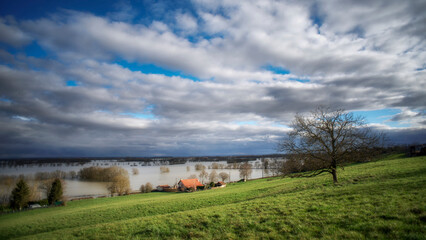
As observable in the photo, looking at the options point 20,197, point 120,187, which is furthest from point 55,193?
point 120,187

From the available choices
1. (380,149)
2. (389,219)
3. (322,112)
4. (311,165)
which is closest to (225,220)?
(389,219)

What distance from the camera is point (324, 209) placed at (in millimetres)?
7688

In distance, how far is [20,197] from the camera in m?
40.9

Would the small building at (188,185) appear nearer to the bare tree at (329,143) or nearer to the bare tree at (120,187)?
the bare tree at (120,187)

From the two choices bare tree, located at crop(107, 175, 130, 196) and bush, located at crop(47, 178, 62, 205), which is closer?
bush, located at crop(47, 178, 62, 205)

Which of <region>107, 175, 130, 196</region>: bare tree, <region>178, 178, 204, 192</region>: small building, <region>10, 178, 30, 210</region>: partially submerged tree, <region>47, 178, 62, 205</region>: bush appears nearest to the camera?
<region>10, 178, 30, 210</region>: partially submerged tree

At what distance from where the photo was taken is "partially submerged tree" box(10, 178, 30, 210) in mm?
40469

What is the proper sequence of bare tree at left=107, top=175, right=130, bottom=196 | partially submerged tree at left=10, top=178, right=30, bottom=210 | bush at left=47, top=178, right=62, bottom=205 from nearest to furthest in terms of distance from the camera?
partially submerged tree at left=10, top=178, right=30, bottom=210
bush at left=47, top=178, right=62, bottom=205
bare tree at left=107, top=175, right=130, bottom=196

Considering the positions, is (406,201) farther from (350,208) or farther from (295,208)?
(295,208)

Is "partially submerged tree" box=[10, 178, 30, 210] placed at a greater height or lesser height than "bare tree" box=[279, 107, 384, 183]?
lesser

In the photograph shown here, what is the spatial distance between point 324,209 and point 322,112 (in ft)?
33.9

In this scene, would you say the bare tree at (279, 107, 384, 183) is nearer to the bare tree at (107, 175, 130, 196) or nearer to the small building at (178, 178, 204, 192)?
the small building at (178, 178, 204, 192)

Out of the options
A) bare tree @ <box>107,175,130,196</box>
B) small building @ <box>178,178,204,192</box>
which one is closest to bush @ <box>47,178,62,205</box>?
bare tree @ <box>107,175,130,196</box>

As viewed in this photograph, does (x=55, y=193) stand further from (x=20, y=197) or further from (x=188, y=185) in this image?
(x=188, y=185)
